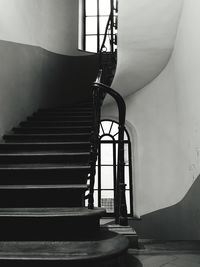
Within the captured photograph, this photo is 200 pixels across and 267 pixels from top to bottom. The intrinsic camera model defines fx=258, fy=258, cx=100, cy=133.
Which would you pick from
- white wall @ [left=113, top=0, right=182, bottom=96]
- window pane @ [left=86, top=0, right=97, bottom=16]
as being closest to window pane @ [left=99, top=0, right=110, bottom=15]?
window pane @ [left=86, top=0, right=97, bottom=16]

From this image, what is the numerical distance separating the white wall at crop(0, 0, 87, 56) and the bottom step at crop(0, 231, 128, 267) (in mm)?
3274

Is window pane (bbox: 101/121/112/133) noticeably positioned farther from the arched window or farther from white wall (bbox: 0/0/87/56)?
white wall (bbox: 0/0/87/56)

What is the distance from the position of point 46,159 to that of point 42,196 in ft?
2.30

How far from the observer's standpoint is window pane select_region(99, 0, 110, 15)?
800 centimetres

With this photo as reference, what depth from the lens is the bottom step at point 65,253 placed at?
1.42 metres

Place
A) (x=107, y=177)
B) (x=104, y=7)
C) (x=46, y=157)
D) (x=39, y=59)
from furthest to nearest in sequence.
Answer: (x=104, y=7) < (x=107, y=177) < (x=39, y=59) < (x=46, y=157)

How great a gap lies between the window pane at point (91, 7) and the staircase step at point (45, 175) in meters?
6.71

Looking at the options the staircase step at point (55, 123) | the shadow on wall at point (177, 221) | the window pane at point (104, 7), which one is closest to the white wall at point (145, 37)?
the staircase step at point (55, 123)

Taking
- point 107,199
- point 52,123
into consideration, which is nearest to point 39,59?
point 52,123

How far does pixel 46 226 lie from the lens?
1.82 metres

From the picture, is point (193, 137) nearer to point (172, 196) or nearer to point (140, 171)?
point (172, 196)

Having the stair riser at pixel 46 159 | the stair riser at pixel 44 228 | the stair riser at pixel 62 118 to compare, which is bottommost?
the stair riser at pixel 44 228

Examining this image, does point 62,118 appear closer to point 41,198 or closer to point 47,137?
point 47,137

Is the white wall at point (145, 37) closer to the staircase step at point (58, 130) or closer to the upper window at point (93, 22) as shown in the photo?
the staircase step at point (58, 130)
